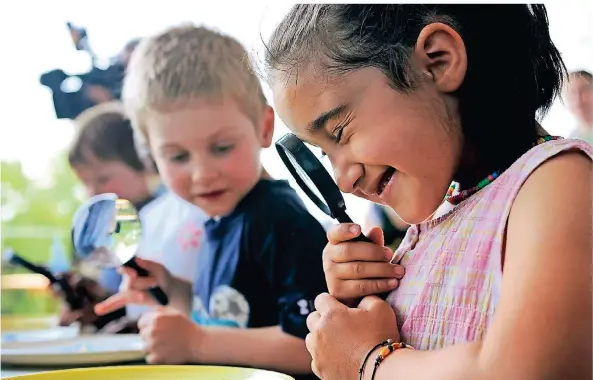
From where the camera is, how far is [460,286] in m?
0.65

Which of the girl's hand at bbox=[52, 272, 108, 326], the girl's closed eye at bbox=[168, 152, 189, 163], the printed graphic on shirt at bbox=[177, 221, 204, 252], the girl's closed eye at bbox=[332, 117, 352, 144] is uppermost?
the girl's closed eye at bbox=[332, 117, 352, 144]

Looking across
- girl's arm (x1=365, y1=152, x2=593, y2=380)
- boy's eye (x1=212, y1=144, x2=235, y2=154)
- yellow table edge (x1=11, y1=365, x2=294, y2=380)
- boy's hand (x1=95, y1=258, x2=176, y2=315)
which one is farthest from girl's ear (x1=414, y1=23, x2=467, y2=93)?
boy's hand (x1=95, y1=258, x2=176, y2=315)

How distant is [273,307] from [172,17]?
543 mm

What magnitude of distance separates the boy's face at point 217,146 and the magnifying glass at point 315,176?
0.55 meters

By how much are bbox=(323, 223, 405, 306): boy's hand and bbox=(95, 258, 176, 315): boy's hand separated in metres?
0.74

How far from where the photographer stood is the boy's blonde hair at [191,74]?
4.52ft

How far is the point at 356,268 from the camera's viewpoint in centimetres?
73

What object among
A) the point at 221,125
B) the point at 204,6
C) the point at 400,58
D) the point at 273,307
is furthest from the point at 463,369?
the point at 204,6

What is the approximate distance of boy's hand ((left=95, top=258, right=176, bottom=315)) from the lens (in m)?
1.44

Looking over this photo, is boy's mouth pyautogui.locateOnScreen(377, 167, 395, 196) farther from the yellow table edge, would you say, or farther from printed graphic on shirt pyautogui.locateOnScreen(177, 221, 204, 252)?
printed graphic on shirt pyautogui.locateOnScreen(177, 221, 204, 252)

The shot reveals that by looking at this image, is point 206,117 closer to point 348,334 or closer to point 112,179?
point 112,179

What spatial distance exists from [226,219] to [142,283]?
0.21m

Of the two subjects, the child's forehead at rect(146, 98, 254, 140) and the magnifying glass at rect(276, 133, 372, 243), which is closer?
the magnifying glass at rect(276, 133, 372, 243)

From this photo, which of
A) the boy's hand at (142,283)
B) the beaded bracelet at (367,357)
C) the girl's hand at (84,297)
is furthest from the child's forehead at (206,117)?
the beaded bracelet at (367,357)
